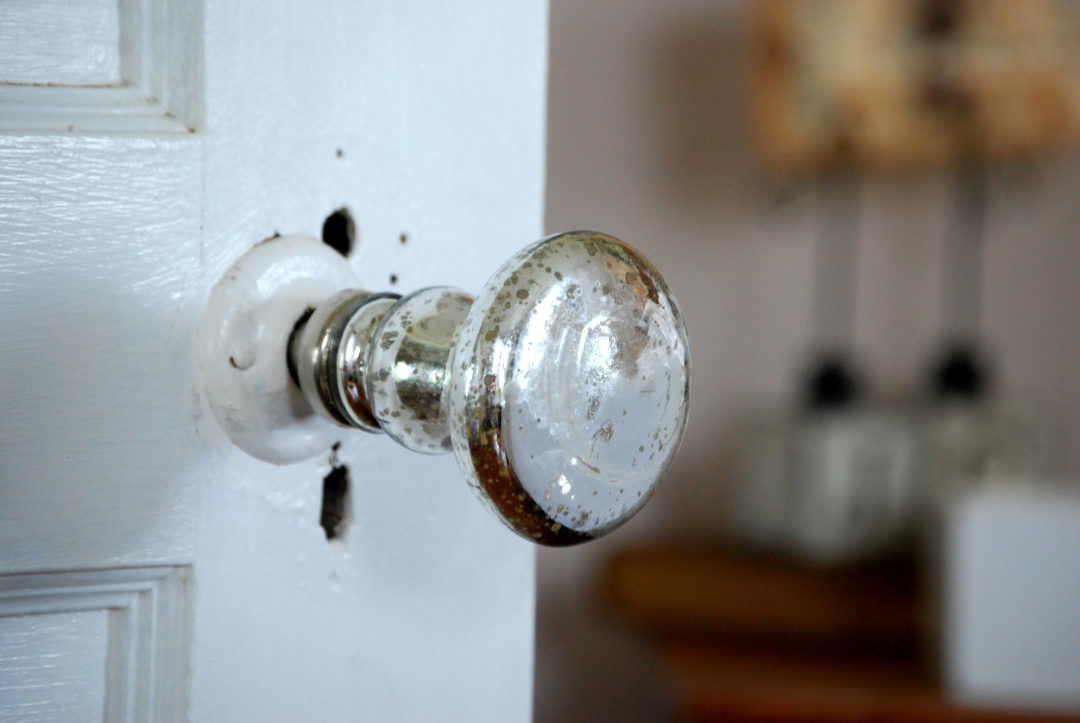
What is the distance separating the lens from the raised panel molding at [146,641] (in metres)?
0.19

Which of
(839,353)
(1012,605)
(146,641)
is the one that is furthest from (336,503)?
(839,353)

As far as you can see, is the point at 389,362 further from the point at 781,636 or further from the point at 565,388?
the point at 781,636

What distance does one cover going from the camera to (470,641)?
0.71 feet

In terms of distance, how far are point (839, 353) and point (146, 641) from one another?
3.26ft

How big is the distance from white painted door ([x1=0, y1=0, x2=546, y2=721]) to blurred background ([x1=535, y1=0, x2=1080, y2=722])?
0.69 metres

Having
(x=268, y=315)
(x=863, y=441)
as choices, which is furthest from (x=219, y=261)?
(x=863, y=441)

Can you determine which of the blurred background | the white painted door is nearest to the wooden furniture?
the blurred background

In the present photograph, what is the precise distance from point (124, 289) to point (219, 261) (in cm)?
2

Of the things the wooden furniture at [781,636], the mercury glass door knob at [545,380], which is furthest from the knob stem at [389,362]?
the wooden furniture at [781,636]

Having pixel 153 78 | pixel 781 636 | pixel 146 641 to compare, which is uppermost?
pixel 153 78

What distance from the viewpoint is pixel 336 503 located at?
0.67 feet

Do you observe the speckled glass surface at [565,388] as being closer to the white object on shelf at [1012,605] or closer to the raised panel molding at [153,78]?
the raised panel molding at [153,78]

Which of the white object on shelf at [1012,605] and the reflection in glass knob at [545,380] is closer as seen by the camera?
the reflection in glass knob at [545,380]

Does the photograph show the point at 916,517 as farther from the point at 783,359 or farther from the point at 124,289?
the point at 124,289
